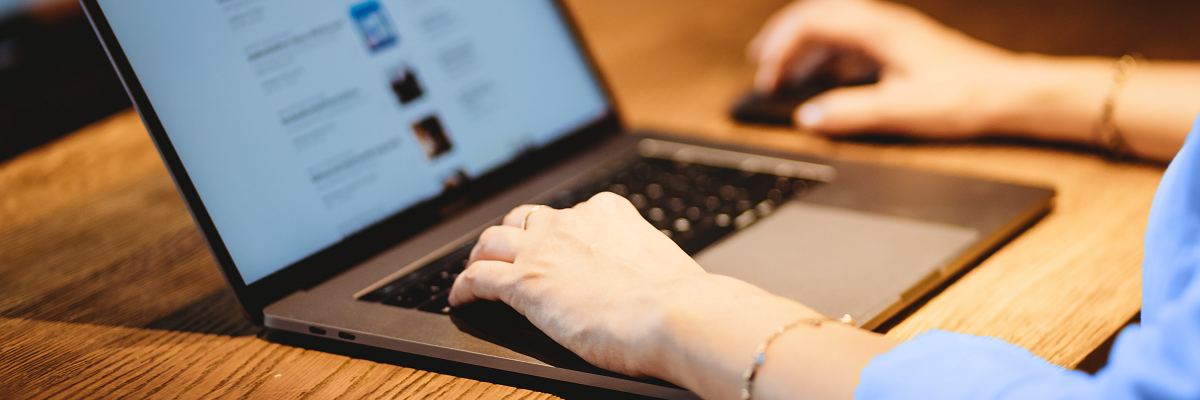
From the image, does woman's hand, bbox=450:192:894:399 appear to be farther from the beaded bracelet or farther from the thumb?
the thumb

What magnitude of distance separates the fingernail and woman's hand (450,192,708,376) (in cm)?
42

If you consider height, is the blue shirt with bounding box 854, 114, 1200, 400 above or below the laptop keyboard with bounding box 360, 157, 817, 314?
below

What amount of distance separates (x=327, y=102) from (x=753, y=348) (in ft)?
1.27

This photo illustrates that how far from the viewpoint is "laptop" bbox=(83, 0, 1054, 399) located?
0.51 meters

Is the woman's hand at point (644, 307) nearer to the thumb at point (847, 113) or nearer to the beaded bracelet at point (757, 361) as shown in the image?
the beaded bracelet at point (757, 361)

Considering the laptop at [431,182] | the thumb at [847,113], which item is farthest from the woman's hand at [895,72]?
the laptop at [431,182]

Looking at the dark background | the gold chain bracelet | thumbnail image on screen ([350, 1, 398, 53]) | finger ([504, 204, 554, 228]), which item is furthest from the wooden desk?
the dark background

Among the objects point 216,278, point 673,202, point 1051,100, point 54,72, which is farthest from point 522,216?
point 54,72

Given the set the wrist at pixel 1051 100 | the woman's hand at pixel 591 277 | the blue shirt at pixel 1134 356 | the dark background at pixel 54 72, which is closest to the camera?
the blue shirt at pixel 1134 356

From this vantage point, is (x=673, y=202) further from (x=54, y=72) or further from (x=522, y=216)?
(x=54, y=72)

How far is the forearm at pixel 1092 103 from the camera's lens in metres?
0.71

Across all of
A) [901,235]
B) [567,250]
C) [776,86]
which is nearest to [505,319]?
[567,250]

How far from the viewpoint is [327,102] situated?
59 cm

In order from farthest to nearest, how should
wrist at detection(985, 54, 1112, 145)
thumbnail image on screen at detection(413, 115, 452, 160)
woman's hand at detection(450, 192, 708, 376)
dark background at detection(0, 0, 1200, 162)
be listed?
dark background at detection(0, 0, 1200, 162)
wrist at detection(985, 54, 1112, 145)
thumbnail image on screen at detection(413, 115, 452, 160)
woman's hand at detection(450, 192, 708, 376)
